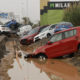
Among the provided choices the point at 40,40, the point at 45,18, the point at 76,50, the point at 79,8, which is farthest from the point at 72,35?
the point at 45,18

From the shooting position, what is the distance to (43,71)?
10789mm

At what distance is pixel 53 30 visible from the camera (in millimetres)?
22484

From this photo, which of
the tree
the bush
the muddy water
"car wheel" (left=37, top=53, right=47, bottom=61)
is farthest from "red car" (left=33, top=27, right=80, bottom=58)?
the tree

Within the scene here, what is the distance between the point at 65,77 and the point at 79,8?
24.9 metres

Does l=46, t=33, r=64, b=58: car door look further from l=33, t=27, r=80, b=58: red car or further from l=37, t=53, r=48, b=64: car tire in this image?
l=37, t=53, r=48, b=64: car tire

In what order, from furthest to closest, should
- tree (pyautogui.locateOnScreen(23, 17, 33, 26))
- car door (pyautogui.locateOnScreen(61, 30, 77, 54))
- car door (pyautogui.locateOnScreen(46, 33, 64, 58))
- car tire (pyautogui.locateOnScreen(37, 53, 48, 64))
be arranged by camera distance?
tree (pyautogui.locateOnScreen(23, 17, 33, 26)), car tire (pyautogui.locateOnScreen(37, 53, 48, 64)), car door (pyautogui.locateOnScreen(46, 33, 64, 58)), car door (pyautogui.locateOnScreen(61, 30, 77, 54))

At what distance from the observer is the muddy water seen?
9492mm

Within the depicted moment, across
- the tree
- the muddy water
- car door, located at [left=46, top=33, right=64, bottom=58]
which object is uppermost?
car door, located at [left=46, top=33, right=64, bottom=58]

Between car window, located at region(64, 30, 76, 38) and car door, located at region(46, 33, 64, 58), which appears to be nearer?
car window, located at region(64, 30, 76, 38)

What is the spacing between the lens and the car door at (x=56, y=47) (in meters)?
12.6

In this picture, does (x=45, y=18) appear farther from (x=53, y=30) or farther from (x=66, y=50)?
(x=66, y=50)

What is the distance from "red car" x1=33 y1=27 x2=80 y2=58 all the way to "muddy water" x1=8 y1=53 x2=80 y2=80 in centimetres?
46

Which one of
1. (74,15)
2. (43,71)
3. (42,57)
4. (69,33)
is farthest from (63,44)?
(74,15)

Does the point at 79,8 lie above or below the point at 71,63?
above
